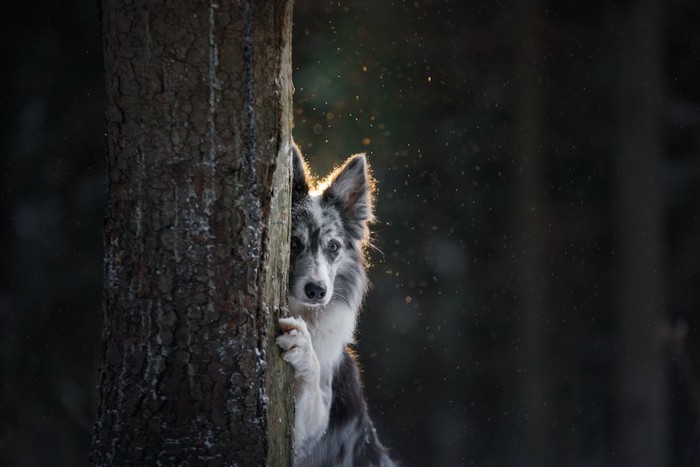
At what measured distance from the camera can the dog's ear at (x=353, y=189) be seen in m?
4.75

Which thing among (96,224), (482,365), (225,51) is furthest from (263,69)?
(482,365)

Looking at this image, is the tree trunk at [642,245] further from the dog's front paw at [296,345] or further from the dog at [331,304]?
the dog's front paw at [296,345]

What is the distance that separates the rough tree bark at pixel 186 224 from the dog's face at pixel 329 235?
1.08m

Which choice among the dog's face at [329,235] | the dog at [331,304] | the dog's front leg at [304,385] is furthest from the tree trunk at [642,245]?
the dog's front leg at [304,385]

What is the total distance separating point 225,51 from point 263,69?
157mm

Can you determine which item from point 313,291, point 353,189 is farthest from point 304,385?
point 353,189

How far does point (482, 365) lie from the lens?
12.0m

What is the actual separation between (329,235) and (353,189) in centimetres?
45

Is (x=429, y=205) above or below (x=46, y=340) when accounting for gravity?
above

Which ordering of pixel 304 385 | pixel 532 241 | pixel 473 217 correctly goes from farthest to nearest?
pixel 473 217
pixel 532 241
pixel 304 385

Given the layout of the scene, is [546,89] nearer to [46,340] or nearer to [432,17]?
[432,17]

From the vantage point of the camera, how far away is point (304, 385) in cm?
370

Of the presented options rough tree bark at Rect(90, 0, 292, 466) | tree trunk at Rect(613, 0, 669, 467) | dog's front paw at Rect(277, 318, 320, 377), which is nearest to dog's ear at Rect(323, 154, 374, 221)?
dog's front paw at Rect(277, 318, 320, 377)

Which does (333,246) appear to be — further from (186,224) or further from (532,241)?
(532,241)
